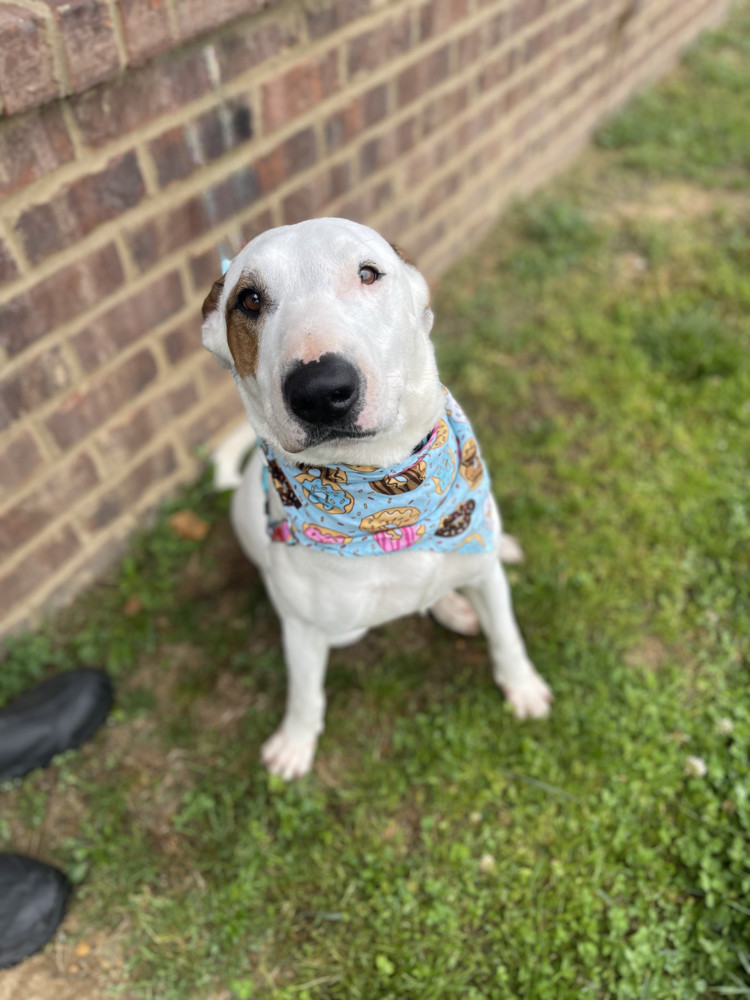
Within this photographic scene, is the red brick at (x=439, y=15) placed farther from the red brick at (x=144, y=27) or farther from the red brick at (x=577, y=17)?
the red brick at (x=144, y=27)

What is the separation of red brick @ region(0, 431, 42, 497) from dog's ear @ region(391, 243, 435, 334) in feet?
5.06

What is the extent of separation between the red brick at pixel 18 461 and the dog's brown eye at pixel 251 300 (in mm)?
1299

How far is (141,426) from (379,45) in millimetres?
1935

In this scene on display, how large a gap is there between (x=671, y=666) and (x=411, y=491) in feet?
4.63

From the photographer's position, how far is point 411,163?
12.5ft

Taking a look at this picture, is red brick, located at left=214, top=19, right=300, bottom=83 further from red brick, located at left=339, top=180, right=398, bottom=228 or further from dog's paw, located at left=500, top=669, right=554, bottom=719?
dog's paw, located at left=500, top=669, right=554, bottom=719

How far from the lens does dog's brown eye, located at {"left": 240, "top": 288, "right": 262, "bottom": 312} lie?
5.70 feet

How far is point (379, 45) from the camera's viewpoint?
10.5 feet

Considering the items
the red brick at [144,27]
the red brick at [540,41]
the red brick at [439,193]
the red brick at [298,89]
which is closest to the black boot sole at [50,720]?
the red brick at [144,27]

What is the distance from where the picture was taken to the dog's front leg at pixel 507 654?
245 cm

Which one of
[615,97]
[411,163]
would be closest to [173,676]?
[411,163]

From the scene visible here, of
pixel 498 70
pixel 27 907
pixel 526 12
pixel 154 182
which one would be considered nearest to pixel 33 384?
pixel 154 182

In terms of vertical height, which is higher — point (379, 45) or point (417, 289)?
point (379, 45)

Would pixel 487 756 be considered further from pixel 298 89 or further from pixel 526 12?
pixel 526 12
